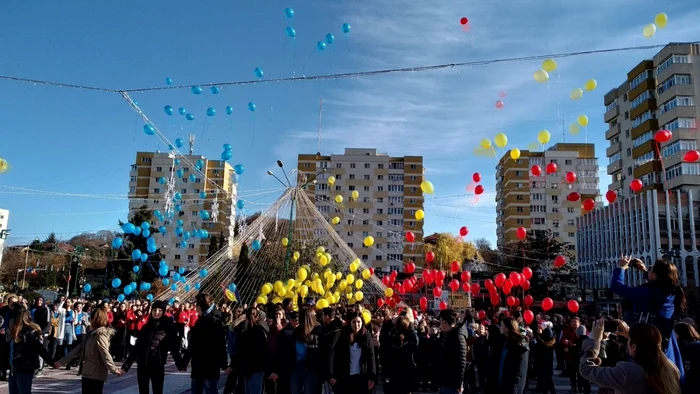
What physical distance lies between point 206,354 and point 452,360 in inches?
128

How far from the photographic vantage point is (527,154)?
74.5 metres

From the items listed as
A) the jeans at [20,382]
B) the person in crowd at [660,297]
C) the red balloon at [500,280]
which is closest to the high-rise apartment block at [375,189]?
the red balloon at [500,280]

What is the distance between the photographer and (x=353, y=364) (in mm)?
7219

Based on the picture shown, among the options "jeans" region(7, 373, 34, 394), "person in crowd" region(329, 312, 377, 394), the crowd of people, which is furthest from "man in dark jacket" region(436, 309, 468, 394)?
"jeans" region(7, 373, 34, 394)

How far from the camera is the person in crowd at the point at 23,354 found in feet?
21.7

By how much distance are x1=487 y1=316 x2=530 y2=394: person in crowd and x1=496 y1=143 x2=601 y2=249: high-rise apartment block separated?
66.3 metres

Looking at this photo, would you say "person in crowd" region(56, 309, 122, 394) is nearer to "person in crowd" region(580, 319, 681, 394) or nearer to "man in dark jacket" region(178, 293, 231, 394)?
"man in dark jacket" region(178, 293, 231, 394)

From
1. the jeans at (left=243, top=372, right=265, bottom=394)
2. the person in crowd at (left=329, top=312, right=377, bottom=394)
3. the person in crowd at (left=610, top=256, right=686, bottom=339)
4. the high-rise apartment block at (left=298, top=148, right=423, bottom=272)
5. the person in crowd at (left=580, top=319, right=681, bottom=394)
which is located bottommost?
the jeans at (left=243, top=372, right=265, bottom=394)

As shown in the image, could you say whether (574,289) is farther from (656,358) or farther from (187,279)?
Answer: (656,358)

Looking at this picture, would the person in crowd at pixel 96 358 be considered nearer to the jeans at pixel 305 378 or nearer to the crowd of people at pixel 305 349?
the crowd of people at pixel 305 349

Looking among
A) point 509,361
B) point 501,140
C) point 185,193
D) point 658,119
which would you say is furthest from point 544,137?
point 185,193

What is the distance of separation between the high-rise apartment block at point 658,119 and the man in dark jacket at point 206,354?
4213 centimetres

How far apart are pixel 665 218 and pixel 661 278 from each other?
141ft

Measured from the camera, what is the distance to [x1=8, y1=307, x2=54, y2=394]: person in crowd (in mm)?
6602
